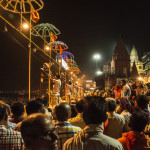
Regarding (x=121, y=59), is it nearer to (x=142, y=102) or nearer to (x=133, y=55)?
(x=133, y=55)

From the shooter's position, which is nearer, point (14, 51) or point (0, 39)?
point (0, 39)

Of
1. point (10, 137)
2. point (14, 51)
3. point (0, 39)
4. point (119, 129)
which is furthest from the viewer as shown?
point (14, 51)

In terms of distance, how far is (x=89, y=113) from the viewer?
219cm

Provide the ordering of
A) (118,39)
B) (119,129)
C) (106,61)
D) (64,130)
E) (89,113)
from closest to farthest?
(89,113) < (64,130) < (119,129) < (118,39) < (106,61)

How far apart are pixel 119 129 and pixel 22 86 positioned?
127 ft

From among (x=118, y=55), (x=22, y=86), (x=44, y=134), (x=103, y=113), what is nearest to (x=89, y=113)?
(x=103, y=113)

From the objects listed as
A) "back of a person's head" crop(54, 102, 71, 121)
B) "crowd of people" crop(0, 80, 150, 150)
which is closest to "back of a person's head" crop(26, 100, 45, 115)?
"crowd of people" crop(0, 80, 150, 150)

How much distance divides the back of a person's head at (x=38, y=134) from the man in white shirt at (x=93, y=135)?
11.7 inches

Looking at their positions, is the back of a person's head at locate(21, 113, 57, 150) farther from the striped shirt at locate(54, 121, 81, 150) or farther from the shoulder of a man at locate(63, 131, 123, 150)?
the striped shirt at locate(54, 121, 81, 150)

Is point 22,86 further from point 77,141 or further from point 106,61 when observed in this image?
point 106,61

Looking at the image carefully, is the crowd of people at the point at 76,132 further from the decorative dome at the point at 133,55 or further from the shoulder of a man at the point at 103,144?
the decorative dome at the point at 133,55

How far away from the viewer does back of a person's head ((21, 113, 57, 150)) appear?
184cm

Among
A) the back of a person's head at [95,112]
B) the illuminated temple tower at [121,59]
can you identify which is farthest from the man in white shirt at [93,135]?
the illuminated temple tower at [121,59]

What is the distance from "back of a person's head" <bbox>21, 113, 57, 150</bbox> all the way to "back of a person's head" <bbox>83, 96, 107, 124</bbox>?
481mm
